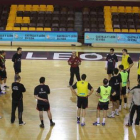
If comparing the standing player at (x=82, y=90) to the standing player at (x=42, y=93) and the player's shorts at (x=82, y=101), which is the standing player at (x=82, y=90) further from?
the standing player at (x=42, y=93)

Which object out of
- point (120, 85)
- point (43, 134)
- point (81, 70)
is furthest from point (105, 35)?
point (43, 134)

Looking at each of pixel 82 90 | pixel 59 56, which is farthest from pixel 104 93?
pixel 59 56

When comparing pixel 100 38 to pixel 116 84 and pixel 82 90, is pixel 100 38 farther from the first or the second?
pixel 82 90

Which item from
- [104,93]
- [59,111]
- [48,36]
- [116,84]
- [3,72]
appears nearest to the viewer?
[104,93]

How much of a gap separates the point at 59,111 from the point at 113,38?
12789 millimetres

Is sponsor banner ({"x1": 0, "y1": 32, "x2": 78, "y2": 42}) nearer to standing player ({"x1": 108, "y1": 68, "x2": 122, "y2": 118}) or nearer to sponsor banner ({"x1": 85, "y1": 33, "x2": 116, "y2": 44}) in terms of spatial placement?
sponsor banner ({"x1": 85, "y1": 33, "x2": 116, "y2": 44})

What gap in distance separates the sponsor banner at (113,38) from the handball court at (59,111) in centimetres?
445

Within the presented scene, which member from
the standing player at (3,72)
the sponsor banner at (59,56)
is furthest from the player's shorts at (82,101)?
the sponsor banner at (59,56)

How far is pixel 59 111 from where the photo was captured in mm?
10906

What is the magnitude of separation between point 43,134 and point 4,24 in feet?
54.5

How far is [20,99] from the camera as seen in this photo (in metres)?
9.45

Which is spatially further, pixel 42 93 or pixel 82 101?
pixel 82 101

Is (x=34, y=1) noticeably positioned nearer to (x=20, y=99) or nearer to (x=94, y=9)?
(x=94, y=9)

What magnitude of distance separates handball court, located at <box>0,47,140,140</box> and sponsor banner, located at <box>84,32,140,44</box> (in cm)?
445
